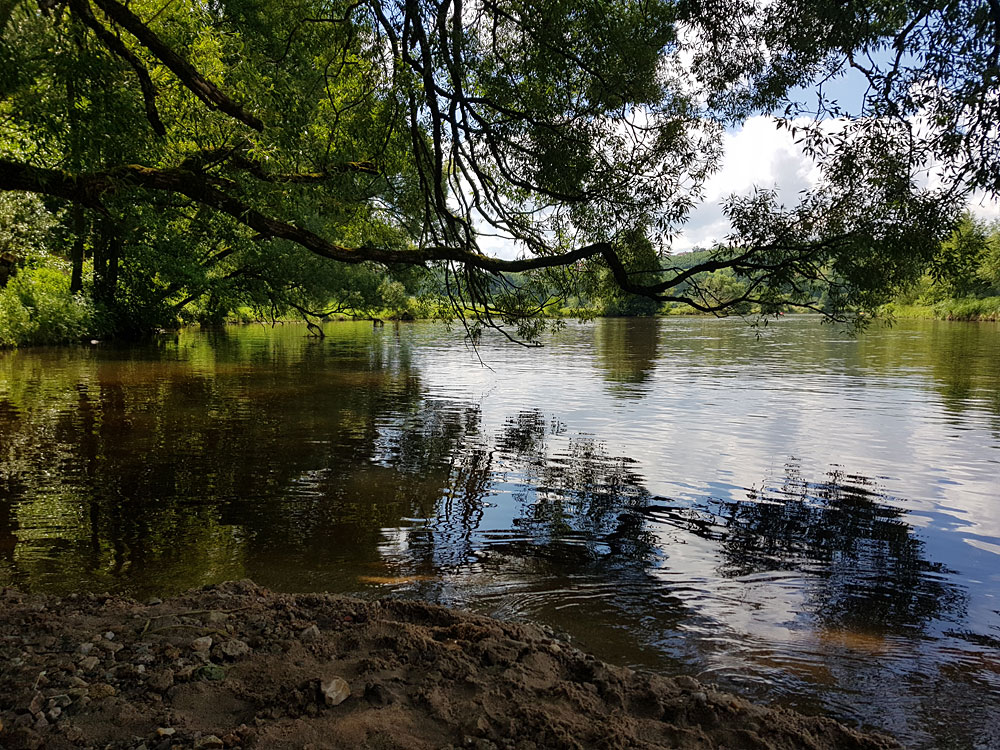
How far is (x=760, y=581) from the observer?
21.2 ft

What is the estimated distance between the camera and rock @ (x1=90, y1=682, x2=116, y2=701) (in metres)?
3.34

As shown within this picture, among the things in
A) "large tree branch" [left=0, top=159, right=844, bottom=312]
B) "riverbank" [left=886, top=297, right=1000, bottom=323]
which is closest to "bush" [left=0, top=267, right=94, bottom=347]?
"large tree branch" [left=0, top=159, right=844, bottom=312]

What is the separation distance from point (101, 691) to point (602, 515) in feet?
20.0

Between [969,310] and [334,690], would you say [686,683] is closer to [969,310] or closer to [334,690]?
[334,690]

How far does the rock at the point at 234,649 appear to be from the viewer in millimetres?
3852

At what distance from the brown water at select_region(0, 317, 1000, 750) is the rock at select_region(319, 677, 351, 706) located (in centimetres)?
217

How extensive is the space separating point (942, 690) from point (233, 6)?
2709 centimetres

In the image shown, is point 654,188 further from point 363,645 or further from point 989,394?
point 989,394

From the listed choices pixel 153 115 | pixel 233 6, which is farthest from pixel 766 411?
pixel 233 6

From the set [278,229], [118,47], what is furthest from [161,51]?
[278,229]

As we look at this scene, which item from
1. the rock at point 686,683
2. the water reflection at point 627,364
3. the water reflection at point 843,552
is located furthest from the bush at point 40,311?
the rock at point 686,683

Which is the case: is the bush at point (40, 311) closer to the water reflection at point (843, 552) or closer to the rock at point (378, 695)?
the water reflection at point (843, 552)

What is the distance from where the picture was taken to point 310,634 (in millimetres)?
4145

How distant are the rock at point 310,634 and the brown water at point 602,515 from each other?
1.70 metres
